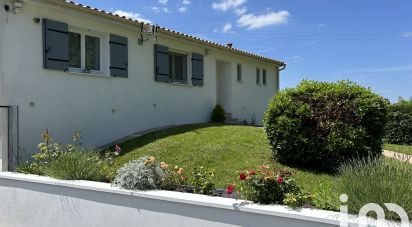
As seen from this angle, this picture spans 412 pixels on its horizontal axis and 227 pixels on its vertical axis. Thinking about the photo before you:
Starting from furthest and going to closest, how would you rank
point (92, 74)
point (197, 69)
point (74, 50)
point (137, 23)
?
point (197, 69)
point (137, 23)
point (92, 74)
point (74, 50)

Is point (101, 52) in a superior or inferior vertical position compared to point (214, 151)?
superior

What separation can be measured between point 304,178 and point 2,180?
4.79 m

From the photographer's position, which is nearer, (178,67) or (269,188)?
(269,188)

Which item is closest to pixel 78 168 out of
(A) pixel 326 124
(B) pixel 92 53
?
(A) pixel 326 124

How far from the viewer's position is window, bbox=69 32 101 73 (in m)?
9.93

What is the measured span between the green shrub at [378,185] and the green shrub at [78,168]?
3295mm

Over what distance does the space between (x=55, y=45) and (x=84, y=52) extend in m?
1.20

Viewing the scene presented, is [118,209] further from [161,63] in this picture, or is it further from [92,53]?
[161,63]

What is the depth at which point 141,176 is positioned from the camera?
476cm

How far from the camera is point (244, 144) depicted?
30.9 ft

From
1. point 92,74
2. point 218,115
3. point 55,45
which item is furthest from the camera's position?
point 218,115

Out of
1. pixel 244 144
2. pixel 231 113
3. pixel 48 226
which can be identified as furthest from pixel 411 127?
pixel 48 226

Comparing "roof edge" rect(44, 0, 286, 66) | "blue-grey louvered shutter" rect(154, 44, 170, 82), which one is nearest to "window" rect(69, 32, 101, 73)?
"roof edge" rect(44, 0, 286, 66)

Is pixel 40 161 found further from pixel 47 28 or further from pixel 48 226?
pixel 47 28
